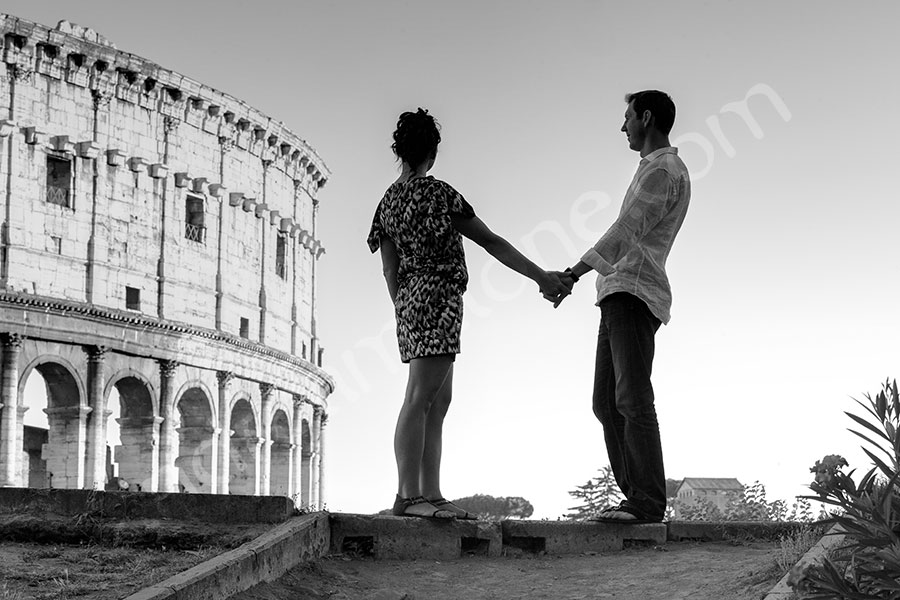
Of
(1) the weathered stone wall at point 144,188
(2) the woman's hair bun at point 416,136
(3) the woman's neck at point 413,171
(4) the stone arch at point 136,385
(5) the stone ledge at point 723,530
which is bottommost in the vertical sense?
(5) the stone ledge at point 723,530

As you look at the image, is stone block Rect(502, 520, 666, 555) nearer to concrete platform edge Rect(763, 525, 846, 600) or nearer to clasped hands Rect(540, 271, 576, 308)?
clasped hands Rect(540, 271, 576, 308)

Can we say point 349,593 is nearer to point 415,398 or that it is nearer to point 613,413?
point 415,398

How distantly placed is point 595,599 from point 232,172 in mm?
36117

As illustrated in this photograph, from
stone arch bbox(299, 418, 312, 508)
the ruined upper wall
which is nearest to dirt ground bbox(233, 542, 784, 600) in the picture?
the ruined upper wall

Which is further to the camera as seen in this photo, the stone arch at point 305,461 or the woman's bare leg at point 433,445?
the stone arch at point 305,461

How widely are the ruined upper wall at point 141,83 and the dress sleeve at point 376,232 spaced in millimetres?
28982

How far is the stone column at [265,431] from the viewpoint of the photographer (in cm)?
4088

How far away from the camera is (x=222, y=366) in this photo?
38281 mm

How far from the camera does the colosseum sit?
33.3 meters

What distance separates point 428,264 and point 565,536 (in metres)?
1.63

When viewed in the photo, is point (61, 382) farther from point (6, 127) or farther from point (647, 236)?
point (647, 236)

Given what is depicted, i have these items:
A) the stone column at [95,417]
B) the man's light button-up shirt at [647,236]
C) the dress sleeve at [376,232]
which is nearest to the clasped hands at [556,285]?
the man's light button-up shirt at [647,236]

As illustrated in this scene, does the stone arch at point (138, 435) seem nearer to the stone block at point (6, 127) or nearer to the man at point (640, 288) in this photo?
the stone block at point (6, 127)

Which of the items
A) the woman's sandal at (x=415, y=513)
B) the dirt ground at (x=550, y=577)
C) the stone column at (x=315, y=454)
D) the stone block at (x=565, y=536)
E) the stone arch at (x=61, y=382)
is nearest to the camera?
the dirt ground at (x=550, y=577)
